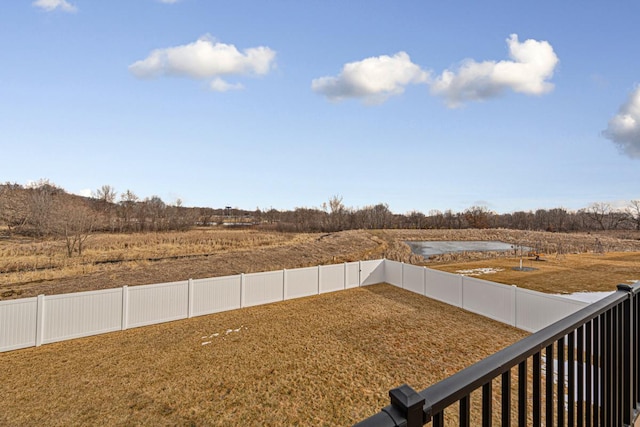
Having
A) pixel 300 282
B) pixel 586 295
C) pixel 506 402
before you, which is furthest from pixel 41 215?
pixel 586 295

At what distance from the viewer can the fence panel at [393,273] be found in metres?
12.5

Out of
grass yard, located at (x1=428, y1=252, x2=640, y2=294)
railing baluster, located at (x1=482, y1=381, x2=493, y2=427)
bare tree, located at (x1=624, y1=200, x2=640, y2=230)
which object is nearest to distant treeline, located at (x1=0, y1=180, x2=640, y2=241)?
bare tree, located at (x1=624, y1=200, x2=640, y2=230)

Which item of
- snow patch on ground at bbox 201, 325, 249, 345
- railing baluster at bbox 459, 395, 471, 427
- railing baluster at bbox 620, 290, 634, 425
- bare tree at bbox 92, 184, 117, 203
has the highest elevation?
bare tree at bbox 92, 184, 117, 203

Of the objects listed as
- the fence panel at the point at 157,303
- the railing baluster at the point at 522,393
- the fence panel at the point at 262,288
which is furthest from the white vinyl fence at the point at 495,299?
the fence panel at the point at 157,303

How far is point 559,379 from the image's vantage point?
175 centimetres

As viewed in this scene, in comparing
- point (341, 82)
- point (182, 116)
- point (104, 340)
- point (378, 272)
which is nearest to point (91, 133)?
point (182, 116)

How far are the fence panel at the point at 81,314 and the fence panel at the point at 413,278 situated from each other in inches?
405

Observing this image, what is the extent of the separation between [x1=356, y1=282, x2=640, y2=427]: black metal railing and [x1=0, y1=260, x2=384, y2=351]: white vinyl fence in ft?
29.3

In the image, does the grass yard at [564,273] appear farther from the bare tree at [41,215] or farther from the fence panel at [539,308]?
the bare tree at [41,215]

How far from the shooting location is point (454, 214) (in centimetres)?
6738

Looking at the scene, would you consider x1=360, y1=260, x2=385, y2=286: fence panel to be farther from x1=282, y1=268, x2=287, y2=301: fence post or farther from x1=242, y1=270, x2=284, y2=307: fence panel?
x1=242, y1=270, x2=284, y2=307: fence panel

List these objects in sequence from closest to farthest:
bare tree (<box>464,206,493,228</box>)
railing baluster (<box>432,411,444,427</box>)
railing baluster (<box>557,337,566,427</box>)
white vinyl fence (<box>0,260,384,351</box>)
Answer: railing baluster (<box>432,411,444,427</box>) → railing baluster (<box>557,337,566,427</box>) → white vinyl fence (<box>0,260,384,351</box>) → bare tree (<box>464,206,493,228</box>)

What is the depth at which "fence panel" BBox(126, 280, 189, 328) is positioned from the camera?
8.07m

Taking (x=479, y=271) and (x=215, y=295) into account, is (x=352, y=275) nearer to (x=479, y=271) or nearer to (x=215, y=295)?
(x=215, y=295)
